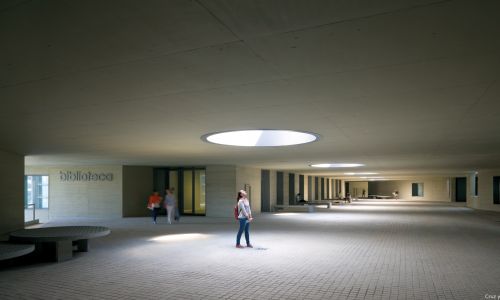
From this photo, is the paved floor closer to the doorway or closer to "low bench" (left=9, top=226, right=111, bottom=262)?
"low bench" (left=9, top=226, right=111, bottom=262)

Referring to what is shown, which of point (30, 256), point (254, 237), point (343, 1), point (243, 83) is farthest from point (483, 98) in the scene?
point (30, 256)

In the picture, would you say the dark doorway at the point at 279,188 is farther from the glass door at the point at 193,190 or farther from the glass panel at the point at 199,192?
the glass door at the point at 193,190

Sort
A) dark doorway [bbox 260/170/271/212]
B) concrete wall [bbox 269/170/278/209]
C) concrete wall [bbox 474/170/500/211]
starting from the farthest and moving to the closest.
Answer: concrete wall [bbox 269/170/278/209], concrete wall [bbox 474/170/500/211], dark doorway [bbox 260/170/271/212]

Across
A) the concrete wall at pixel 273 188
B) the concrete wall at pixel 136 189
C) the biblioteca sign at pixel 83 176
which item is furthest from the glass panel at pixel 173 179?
the concrete wall at pixel 273 188

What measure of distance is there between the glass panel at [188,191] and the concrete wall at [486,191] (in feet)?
74.0

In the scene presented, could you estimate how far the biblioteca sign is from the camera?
2356 cm

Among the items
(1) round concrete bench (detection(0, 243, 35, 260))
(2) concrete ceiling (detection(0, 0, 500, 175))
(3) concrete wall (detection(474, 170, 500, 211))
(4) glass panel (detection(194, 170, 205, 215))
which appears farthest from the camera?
(3) concrete wall (detection(474, 170, 500, 211))

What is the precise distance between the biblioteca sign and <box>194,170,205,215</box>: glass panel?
5470 millimetres

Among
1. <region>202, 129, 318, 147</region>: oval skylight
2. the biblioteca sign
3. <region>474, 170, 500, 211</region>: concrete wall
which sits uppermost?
<region>202, 129, 318, 147</region>: oval skylight

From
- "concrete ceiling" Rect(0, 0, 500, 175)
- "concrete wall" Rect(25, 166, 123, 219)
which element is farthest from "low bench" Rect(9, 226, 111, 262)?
"concrete wall" Rect(25, 166, 123, 219)

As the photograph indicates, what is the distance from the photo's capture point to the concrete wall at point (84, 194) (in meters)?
23.5

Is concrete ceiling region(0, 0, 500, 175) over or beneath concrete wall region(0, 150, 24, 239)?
over

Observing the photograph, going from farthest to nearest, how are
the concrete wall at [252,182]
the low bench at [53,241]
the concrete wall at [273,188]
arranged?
the concrete wall at [273,188]
the concrete wall at [252,182]
the low bench at [53,241]

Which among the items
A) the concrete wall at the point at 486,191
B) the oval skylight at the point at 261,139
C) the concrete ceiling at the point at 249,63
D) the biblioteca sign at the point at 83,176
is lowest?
the concrete wall at the point at 486,191
